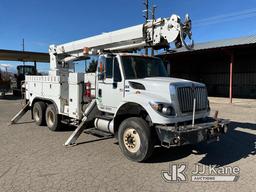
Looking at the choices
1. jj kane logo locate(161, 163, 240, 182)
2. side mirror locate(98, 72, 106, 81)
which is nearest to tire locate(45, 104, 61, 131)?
side mirror locate(98, 72, 106, 81)

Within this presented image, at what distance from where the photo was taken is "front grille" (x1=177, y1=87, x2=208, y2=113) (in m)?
5.39

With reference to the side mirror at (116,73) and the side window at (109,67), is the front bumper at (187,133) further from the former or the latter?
the side window at (109,67)

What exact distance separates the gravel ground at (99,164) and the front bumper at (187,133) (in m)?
0.62

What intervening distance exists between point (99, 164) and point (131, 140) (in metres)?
0.87

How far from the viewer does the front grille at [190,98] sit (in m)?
5.39

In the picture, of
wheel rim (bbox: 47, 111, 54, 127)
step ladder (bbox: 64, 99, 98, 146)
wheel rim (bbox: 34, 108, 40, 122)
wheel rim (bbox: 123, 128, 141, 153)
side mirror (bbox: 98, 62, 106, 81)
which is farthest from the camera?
wheel rim (bbox: 34, 108, 40, 122)

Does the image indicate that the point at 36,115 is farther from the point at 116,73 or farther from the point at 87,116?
the point at 116,73

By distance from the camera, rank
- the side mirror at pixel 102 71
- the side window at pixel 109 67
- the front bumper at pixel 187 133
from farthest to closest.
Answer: the side mirror at pixel 102 71 < the side window at pixel 109 67 < the front bumper at pixel 187 133

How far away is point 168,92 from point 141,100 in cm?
59

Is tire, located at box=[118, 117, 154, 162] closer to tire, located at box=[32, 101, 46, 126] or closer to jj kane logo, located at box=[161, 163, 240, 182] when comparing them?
jj kane logo, located at box=[161, 163, 240, 182]

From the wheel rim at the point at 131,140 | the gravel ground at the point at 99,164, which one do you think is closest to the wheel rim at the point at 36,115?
the gravel ground at the point at 99,164

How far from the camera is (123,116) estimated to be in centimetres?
619

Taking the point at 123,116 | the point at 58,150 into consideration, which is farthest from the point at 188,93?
the point at 58,150

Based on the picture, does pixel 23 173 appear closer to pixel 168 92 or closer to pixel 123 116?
pixel 123 116
